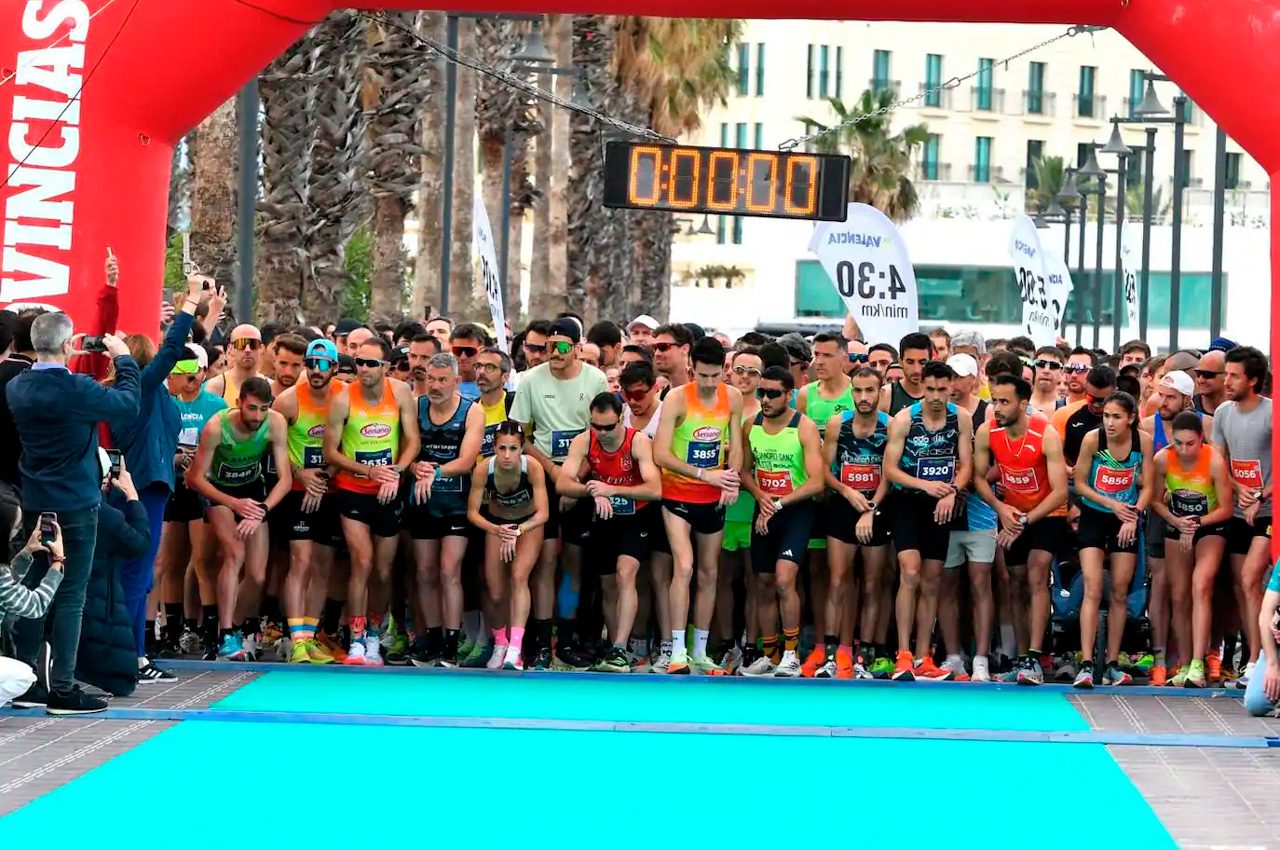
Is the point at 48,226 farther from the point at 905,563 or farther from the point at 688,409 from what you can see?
the point at 905,563

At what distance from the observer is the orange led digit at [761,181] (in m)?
17.4

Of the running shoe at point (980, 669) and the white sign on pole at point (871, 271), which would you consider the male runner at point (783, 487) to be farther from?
the white sign on pole at point (871, 271)

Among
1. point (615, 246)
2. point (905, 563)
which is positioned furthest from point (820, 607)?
point (615, 246)

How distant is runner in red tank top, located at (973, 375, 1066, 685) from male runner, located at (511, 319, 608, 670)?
238 centimetres

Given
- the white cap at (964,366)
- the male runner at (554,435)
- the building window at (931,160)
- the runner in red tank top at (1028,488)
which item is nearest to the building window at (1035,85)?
the building window at (931,160)

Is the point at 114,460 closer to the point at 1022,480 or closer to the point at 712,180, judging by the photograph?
the point at 1022,480

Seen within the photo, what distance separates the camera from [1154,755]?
9859 millimetres

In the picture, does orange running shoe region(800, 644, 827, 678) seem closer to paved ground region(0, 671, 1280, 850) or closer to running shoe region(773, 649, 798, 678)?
running shoe region(773, 649, 798, 678)

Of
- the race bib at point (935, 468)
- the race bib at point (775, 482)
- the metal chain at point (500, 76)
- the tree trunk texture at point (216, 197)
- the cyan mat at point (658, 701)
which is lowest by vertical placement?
the cyan mat at point (658, 701)

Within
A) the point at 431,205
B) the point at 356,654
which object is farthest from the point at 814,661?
the point at 431,205

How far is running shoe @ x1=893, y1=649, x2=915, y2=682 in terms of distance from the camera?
484 inches

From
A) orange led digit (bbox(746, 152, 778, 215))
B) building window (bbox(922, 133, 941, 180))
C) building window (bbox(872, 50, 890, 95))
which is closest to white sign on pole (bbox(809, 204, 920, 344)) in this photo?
orange led digit (bbox(746, 152, 778, 215))

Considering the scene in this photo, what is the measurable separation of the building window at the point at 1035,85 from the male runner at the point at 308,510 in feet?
239

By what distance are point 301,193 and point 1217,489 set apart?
9.91 metres
